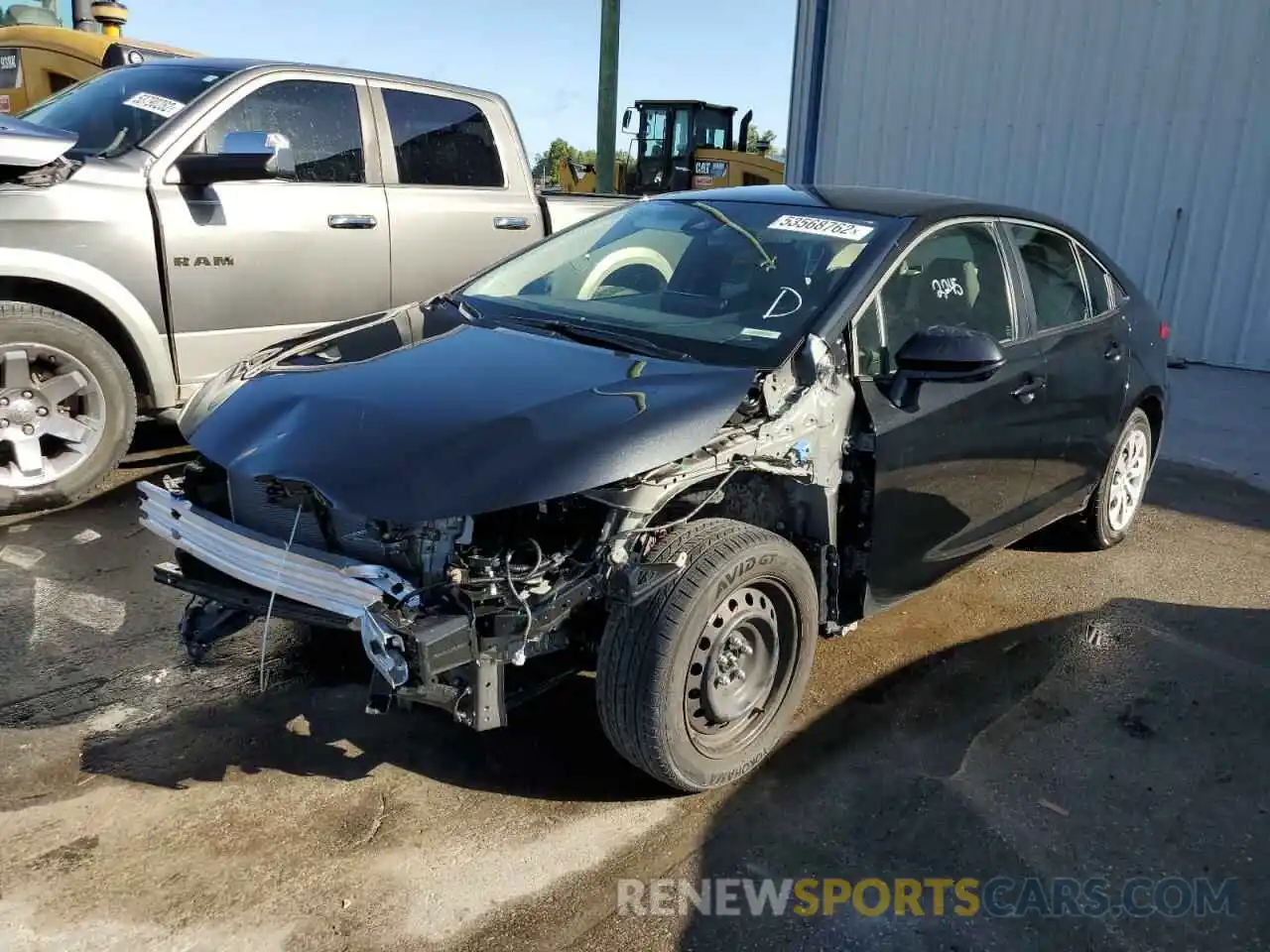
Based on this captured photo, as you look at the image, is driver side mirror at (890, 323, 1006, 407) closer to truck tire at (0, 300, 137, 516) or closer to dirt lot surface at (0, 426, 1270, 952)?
dirt lot surface at (0, 426, 1270, 952)

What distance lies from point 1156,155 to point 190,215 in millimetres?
9458

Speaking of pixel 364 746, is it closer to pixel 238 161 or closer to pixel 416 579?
pixel 416 579

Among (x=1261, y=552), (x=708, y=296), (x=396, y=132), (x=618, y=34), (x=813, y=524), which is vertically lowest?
(x=1261, y=552)

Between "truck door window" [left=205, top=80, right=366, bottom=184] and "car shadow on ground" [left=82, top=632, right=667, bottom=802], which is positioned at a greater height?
"truck door window" [left=205, top=80, right=366, bottom=184]

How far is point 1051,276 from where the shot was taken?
423 centimetres

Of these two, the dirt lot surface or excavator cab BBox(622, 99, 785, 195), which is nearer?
the dirt lot surface

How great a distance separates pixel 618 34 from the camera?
553 inches

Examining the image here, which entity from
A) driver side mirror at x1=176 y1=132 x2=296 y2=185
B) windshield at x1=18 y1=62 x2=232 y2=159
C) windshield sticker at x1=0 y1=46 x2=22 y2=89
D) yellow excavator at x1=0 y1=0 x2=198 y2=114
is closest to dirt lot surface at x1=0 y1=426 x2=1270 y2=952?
driver side mirror at x1=176 y1=132 x2=296 y2=185

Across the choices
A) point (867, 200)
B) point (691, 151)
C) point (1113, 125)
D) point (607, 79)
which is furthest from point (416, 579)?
point (691, 151)

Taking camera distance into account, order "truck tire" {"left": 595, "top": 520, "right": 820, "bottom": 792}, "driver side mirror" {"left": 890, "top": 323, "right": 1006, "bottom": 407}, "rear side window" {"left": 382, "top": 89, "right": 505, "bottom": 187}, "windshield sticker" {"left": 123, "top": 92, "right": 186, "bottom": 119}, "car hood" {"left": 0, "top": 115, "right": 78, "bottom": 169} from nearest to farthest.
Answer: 1. "truck tire" {"left": 595, "top": 520, "right": 820, "bottom": 792}
2. "driver side mirror" {"left": 890, "top": 323, "right": 1006, "bottom": 407}
3. "car hood" {"left": 0, "top": 115, "right": 78, "bottom": 169}
4. "windshield sticker" {"left": 123, "top": 92, "right": 186, "bottom": 119}
5. "rear side window" {"left": 382, "top": 89, "right": 505, "bottom": 187}

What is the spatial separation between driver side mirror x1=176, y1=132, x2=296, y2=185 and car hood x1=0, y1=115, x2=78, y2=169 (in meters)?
0.49

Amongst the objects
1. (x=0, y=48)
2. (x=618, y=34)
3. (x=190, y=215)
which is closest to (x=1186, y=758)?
(x=190, y=215)

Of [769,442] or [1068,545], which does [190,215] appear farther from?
[1068,545]

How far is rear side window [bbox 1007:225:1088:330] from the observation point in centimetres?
407
